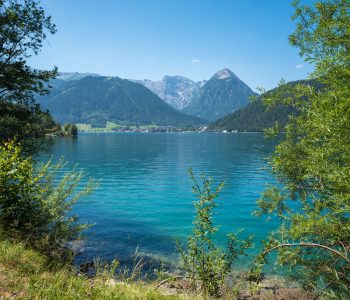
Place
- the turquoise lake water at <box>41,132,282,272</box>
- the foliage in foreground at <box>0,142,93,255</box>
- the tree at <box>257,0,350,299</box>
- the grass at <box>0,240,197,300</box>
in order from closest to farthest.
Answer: the grass at <box>0,240,197,300</box>, the tree at <box>257,0,350,299</box>, the foliage in foreground at <box>0,142,93,255</box>, the turquoise lake water at <box>41,132,282,272</box>

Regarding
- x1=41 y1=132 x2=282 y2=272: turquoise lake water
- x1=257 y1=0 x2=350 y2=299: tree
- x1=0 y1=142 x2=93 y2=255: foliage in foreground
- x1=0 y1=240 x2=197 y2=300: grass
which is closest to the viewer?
x1=0 y1=240 x2=197 y2=300: grass

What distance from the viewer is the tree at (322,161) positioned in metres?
8.04

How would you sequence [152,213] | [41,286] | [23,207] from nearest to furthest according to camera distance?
1. [41,286]
2. [23,207]
3. [152,213]

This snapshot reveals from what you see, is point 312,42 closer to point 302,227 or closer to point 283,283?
point 302,227

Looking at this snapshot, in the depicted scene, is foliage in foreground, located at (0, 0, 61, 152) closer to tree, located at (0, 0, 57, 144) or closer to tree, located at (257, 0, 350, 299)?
tree, located at (0, 0, 57, 144)

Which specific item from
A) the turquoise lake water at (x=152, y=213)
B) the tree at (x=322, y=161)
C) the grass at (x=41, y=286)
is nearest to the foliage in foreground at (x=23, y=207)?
the grass at (x=41, y=286)

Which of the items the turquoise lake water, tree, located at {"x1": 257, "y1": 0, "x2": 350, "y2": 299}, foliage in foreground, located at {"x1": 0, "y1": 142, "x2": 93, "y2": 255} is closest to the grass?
foliage in foreground, located at {"x1": 0, "y1": 142, "x2": 93, "y2": 255}

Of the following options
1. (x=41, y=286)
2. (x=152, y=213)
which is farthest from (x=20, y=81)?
(x=152, y=213)

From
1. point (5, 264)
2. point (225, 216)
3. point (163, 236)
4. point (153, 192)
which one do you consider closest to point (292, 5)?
point (5, 264)

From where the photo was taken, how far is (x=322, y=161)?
30.9 ft

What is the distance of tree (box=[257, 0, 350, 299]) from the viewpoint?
8039 millimetres

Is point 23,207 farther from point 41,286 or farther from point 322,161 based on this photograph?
point 322,161

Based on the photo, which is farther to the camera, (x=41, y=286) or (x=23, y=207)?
(x=23, y=207)

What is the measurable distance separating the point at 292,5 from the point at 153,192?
1529 inches
